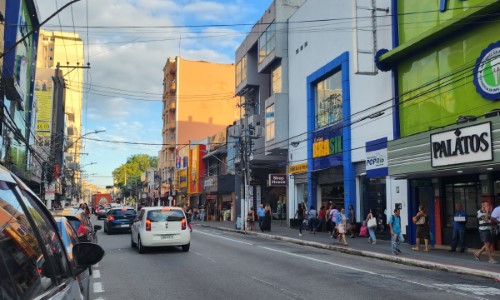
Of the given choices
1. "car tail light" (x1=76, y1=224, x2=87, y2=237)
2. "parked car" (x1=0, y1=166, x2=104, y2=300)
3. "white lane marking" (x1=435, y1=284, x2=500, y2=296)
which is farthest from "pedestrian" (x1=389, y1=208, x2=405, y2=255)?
"parked car" (x1=0, y1=166, x2=104, y2=300)

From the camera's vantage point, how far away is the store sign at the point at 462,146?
1462 centimetres

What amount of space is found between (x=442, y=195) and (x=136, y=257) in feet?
40.7

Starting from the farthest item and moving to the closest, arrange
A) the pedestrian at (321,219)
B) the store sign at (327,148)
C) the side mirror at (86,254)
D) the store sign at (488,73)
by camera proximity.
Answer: the pedestrian at (321,219) → the store sign at (327,148) → the store sign at (488,73) → the side mirror at (86,254)

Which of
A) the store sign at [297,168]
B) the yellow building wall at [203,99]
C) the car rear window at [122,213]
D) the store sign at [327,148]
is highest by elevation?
the yellow building wall at [203,99]

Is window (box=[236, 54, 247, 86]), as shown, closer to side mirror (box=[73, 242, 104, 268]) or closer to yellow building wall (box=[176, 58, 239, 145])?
yellow building wall (box=[176, 58, 239, 145])

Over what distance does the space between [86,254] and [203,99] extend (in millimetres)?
77746

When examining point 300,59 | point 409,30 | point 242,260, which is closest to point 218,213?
point 300,59

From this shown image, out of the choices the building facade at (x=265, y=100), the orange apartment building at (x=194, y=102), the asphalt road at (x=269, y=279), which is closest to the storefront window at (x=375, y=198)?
the building facade at (x=265, y=100)

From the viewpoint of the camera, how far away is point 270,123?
35.7 metres

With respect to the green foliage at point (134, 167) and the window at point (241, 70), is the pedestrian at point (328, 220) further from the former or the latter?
the green foliage at point (134, 167)

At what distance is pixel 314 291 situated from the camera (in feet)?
29.8

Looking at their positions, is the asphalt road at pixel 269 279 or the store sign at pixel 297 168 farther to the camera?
the store sign at pixel 297 168

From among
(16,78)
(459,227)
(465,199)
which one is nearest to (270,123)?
A: (16,78)

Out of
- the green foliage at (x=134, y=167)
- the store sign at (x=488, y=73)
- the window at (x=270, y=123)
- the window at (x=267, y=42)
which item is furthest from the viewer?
the green foliage at (x=134, y=167)
